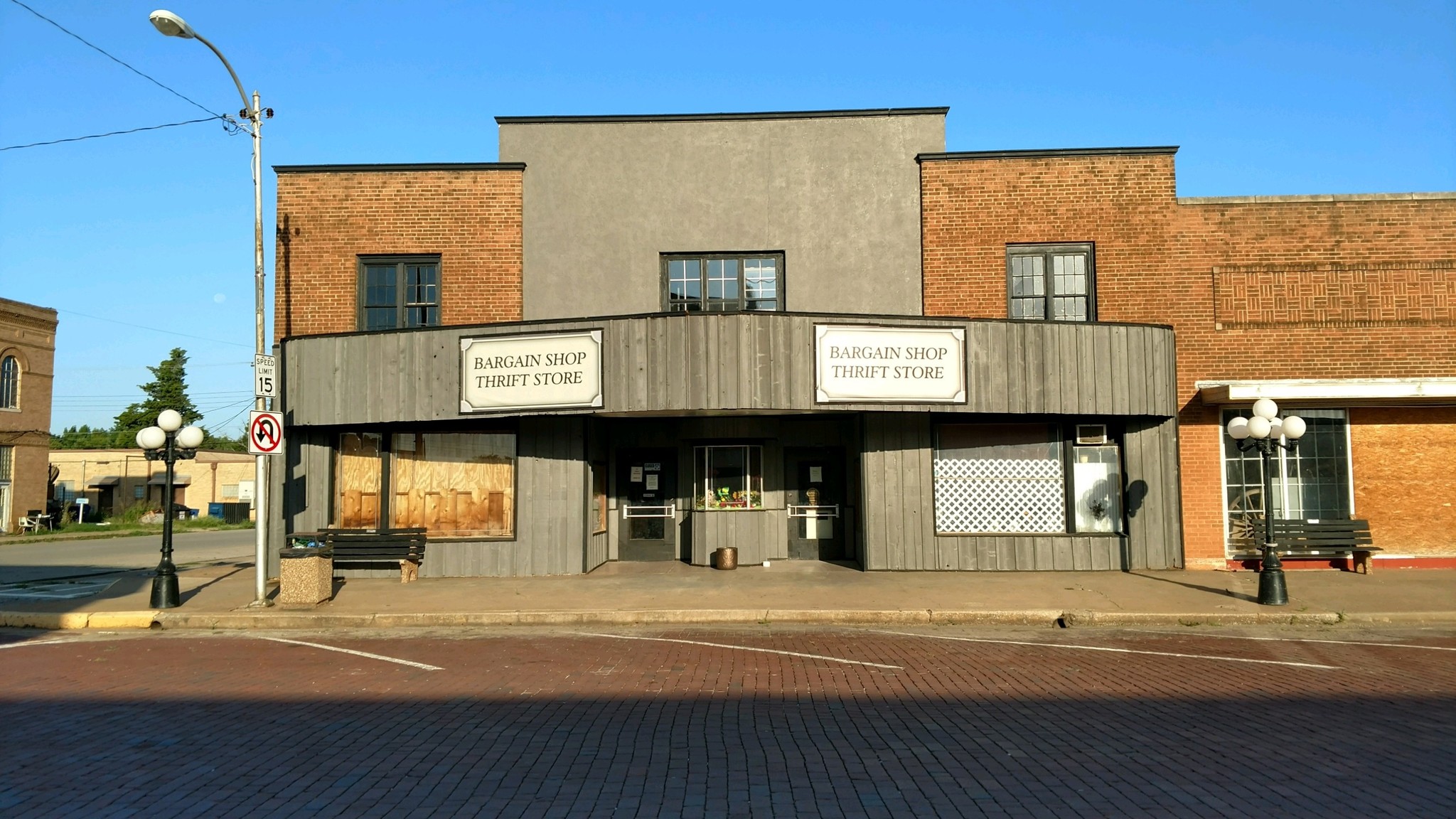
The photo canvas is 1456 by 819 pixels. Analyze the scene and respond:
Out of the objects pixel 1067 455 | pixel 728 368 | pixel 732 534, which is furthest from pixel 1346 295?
pixel 732 534

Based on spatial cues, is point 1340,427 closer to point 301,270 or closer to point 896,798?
point 896,798

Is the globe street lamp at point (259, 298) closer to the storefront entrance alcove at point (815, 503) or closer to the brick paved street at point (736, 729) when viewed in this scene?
the brick paved street at point (736, 729)

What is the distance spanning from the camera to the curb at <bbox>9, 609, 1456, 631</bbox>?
13109 millimetres

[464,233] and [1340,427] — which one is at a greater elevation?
[464,233]

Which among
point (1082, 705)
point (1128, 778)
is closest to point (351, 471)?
point (1082, 705)

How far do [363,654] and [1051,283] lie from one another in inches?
534

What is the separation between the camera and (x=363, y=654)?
11008mm

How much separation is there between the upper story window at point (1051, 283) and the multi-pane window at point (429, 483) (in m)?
9.86

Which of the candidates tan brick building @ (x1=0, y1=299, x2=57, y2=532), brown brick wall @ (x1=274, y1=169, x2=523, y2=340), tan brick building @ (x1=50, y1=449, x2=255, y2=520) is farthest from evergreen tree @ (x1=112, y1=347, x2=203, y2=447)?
brown brick wall @ (x1=274, y1=169, x2=523, y2=340)

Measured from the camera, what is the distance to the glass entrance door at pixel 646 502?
19391 mm

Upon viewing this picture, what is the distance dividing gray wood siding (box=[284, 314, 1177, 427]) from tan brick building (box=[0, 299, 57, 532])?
30.1 m

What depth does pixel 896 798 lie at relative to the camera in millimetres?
5656

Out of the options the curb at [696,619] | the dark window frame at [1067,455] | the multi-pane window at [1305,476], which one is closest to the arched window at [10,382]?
the curb at [696,619]

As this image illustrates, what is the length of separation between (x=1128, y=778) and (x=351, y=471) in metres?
15.2
